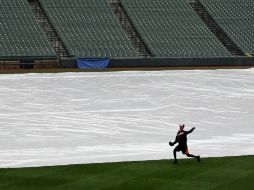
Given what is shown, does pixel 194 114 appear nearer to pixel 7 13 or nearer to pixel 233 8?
pixel 7 13

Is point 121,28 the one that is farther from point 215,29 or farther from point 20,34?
point 215,29

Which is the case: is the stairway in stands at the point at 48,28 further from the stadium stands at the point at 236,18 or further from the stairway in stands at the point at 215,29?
the stadium stands at the point at 236,18

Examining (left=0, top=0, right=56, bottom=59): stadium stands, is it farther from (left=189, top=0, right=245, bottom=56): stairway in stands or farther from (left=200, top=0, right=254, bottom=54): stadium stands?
(left=200, top=0, right=254, bottom=54): stadium stands

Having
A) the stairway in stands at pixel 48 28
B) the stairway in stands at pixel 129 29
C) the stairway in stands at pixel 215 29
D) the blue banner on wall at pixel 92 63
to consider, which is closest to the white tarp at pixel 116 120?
the blue banner on wall at pixel 92 63

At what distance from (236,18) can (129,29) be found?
46.0 feet

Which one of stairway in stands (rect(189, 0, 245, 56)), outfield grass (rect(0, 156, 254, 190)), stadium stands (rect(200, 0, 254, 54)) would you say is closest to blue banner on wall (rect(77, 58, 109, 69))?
stairway in stands (rect(189, 0, 245, 56))

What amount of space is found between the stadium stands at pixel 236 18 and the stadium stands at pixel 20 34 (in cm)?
2295

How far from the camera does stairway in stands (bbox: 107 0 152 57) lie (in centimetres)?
6554

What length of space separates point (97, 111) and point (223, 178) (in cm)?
1226

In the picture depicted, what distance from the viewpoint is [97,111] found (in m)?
24.5

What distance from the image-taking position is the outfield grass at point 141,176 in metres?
12.2

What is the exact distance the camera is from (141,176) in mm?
13141

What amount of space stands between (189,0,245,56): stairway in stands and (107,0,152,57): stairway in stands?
32.8ft

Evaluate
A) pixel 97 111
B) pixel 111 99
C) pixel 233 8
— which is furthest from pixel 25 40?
pixel 97 111
